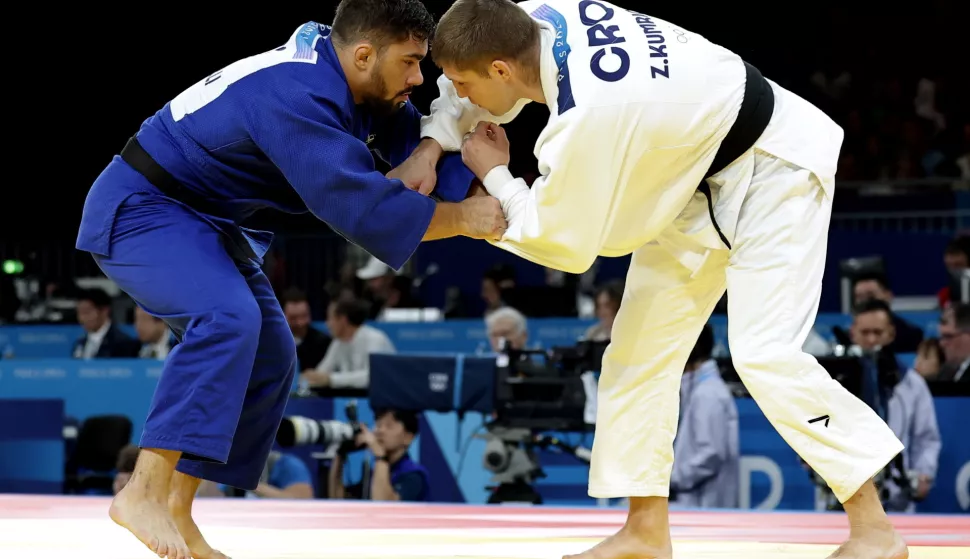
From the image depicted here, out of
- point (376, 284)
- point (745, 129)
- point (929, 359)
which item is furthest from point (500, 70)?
point (376, 284)

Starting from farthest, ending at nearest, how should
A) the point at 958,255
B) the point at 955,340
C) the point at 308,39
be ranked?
the point at 958,255
the point at 955,340
the point at 308,39

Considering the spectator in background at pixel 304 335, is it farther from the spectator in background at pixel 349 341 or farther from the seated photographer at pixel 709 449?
the seated photographer at pixel 709 449

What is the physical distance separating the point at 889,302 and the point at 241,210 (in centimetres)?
467

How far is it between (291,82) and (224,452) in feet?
2.67

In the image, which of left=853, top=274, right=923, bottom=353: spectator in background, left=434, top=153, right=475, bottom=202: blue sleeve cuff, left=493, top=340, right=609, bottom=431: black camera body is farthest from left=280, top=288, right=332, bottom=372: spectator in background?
left=434, top=153, right=475, bottom=202: blue sleeve cuff

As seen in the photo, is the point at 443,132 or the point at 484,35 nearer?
the point at 484,35

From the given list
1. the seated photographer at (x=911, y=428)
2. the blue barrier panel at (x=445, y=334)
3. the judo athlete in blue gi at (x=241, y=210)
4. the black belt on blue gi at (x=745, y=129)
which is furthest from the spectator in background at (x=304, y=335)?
the black belt on blue gi at (x=745, y=129)

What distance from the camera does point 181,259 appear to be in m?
2.68

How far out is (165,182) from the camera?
9.14 ft

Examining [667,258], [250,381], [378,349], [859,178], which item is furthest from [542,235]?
[859,178]

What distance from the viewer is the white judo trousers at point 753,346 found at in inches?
104

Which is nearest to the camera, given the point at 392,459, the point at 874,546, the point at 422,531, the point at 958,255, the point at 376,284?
the point at 874,546

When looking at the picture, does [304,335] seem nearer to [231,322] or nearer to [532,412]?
[532,412]

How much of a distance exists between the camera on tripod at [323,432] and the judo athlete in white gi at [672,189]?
2.65 meters
